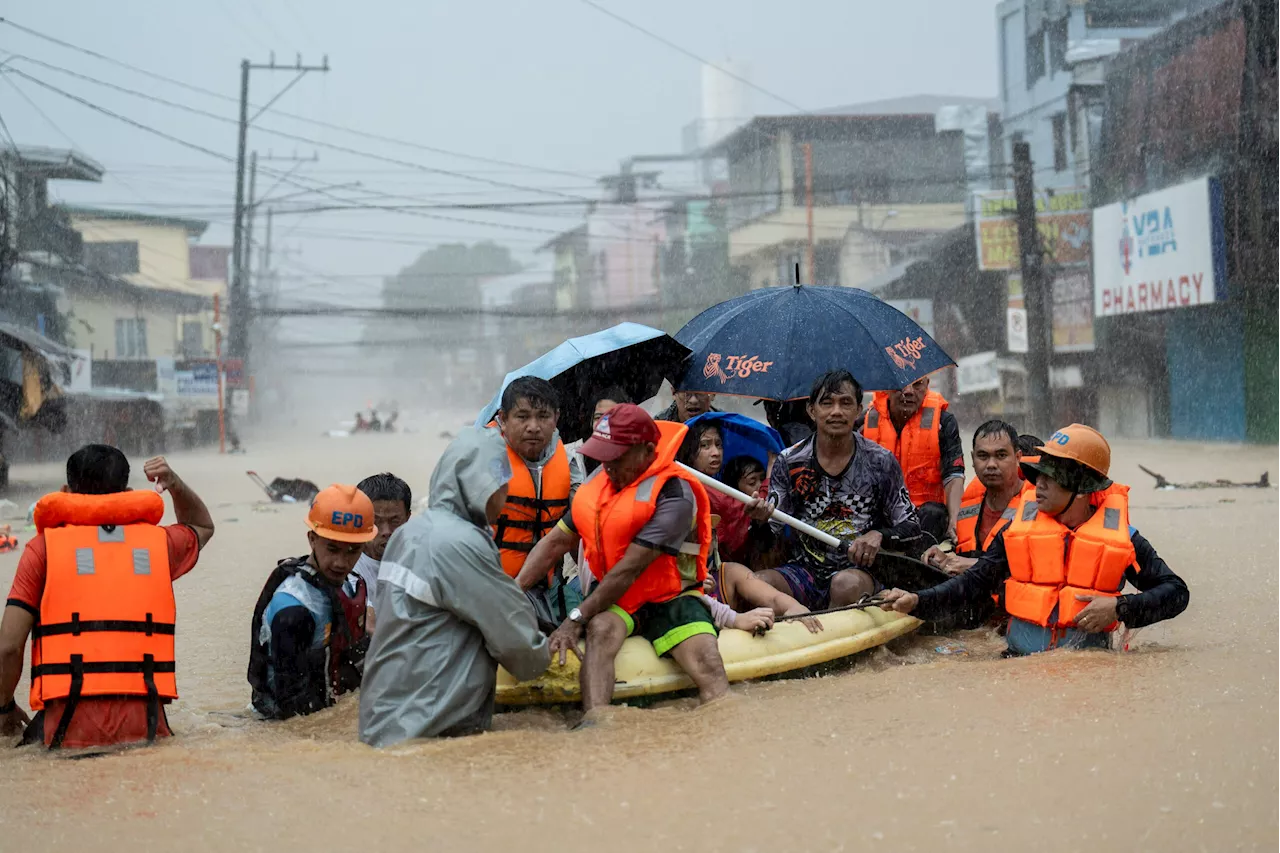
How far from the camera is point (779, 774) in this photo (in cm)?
411

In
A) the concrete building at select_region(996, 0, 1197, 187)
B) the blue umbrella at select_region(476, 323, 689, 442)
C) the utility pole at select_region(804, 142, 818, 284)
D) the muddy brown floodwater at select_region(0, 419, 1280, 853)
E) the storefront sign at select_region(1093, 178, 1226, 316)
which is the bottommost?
the muddy brown floodwater at select_region(0, 419, 1280, 853)

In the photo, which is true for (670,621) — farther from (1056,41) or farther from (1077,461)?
(1056,41)

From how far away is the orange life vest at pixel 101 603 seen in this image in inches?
189

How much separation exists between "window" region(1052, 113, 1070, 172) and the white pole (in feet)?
94.5

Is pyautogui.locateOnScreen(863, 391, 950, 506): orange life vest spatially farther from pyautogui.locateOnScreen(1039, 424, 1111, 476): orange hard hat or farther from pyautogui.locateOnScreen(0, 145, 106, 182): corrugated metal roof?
pyautogui.locateOnScreen(0, 145, 106, 182): corrugated metal roof

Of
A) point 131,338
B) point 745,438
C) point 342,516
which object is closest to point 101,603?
point 342,516

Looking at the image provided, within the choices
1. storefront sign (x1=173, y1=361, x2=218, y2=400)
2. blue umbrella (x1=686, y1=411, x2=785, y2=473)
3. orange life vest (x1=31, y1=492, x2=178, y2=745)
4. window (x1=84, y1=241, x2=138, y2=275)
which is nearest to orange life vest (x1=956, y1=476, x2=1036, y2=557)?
blue umbrella (x1=686, y1=411, x2=785, y2=473)

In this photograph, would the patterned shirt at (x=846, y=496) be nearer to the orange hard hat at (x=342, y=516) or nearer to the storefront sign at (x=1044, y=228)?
the orange hard hat at (x=342, y=516)

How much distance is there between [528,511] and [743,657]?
115 centimetres

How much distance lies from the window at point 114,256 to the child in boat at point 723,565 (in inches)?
1797

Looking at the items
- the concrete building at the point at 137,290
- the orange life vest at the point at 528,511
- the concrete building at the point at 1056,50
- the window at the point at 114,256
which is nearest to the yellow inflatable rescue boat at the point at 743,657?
the orange life vest at the point at 528,511

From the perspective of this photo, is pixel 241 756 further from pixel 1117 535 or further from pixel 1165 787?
pixel 1117 535

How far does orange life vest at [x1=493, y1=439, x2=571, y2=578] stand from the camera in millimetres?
5750

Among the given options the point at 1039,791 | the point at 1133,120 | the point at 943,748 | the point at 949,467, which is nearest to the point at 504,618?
the point at 943,748
